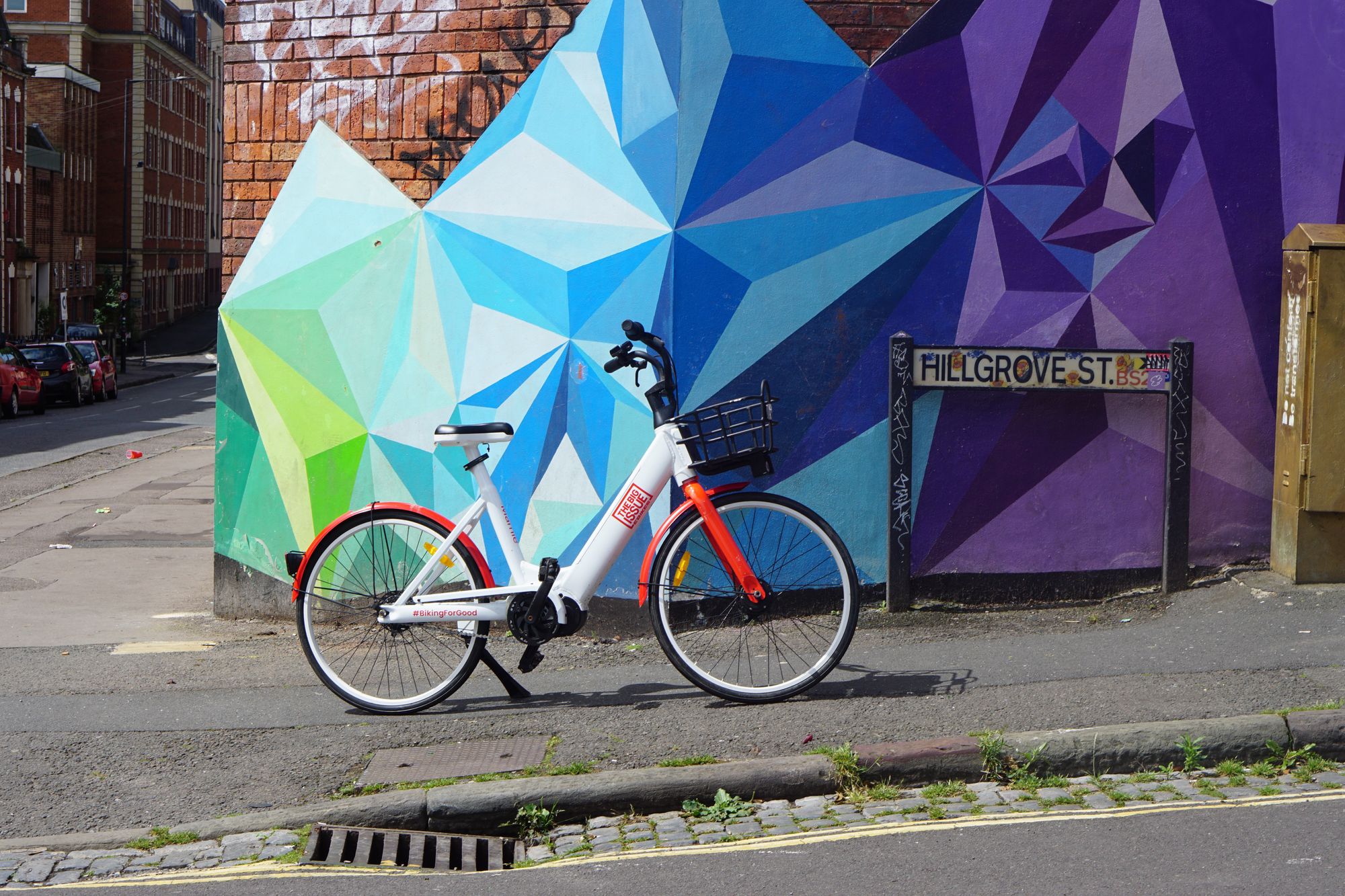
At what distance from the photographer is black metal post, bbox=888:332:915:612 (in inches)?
279

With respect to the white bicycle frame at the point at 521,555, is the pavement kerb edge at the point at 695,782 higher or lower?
lower

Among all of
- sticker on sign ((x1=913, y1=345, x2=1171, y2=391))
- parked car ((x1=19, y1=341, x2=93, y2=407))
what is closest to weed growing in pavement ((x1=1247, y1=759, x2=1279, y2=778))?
sticker on sign ((x1=913, y1=345, x2=1171, y2=391))

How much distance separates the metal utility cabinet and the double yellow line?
263 centimetres

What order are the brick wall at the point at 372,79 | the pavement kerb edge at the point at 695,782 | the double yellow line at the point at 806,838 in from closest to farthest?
the double yellow line at the point at 806,838 < the pavement kerb edge at the point at 695,782 < the brick wall at the point at 372,79

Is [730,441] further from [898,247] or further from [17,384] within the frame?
[17,384]

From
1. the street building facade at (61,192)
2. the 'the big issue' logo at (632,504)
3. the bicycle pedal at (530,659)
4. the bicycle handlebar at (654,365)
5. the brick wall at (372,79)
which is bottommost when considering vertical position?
the bicycle pedal at (530,659)

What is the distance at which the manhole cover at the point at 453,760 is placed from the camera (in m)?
5.10

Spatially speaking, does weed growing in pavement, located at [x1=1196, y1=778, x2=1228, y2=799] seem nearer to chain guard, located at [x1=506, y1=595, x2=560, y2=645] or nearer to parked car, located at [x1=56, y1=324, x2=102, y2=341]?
chain guard, located at [x1=506, y1=595, x2=560, y2=645]

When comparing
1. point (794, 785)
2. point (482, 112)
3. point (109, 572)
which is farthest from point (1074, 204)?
point (109, 572)

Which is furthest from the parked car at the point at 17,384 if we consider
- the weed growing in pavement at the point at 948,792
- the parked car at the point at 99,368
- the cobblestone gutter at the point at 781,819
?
the weed growing in pavement at the point at 948,792

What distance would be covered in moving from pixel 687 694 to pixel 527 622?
779 mm

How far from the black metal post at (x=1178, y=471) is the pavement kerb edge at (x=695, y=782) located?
2.10 m

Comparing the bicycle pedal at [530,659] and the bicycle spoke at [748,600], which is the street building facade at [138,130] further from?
the bicycle spoke at [748,600]

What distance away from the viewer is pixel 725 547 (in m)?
5.72
